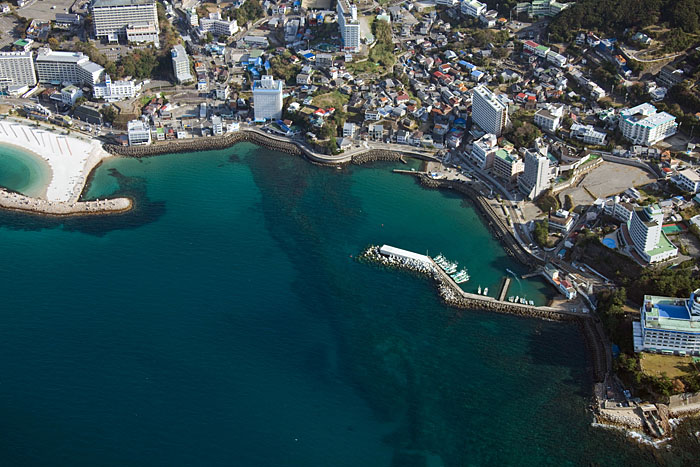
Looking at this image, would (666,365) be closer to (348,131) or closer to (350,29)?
(348,131)

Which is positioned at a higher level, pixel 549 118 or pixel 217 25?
pixel 217 25

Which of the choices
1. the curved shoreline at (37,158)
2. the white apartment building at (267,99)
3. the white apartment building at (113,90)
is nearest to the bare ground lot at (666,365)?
the white apartment building at (267,99)

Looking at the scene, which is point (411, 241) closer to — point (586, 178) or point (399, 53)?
point (586, 178)

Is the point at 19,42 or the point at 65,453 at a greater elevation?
the point at 19,42

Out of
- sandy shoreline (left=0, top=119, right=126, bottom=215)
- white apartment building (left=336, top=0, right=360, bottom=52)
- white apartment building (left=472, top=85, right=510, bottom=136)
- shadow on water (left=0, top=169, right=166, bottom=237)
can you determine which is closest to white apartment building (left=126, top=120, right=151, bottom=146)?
sandy shoreline (left=0, top=119, right=126, bottom=215)

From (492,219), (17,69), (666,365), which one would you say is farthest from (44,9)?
(666,365)

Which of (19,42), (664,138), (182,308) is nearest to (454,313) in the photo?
(182,308)

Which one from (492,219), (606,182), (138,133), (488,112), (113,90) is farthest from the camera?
(113,90)
